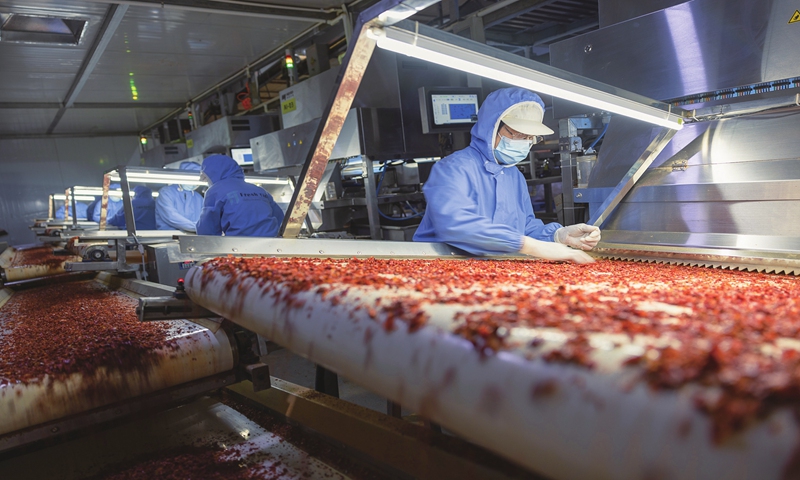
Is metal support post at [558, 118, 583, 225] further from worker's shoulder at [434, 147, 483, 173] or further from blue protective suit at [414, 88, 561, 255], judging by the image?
worker's shoulder at [434, 147, 483, 173]

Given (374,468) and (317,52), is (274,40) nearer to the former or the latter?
(317,52)

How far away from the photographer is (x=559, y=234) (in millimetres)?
2539

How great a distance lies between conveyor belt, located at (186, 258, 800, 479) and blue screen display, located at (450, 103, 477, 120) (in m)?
3.73

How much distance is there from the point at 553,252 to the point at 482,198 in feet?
2.26

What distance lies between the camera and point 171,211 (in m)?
6.10

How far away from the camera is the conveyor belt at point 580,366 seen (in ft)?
1.50

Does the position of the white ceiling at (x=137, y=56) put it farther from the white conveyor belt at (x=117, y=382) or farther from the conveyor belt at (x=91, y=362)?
the white conveyor belt at (x=117, y=382)

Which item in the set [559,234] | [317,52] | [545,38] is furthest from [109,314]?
[545,38]

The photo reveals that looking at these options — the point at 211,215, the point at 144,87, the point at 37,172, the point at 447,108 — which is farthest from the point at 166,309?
the point at 37,172

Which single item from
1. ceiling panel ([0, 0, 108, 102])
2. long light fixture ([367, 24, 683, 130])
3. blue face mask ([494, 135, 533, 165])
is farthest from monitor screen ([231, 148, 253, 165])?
long light fixture ([367, 24, 683, 130])

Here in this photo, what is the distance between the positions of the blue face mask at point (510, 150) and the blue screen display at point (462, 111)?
1952 mm

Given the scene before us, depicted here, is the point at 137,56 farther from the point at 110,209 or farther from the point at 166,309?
the point at 166,309

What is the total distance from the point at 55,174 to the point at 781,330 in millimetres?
14822

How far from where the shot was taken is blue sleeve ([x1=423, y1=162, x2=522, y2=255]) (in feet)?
7.23
